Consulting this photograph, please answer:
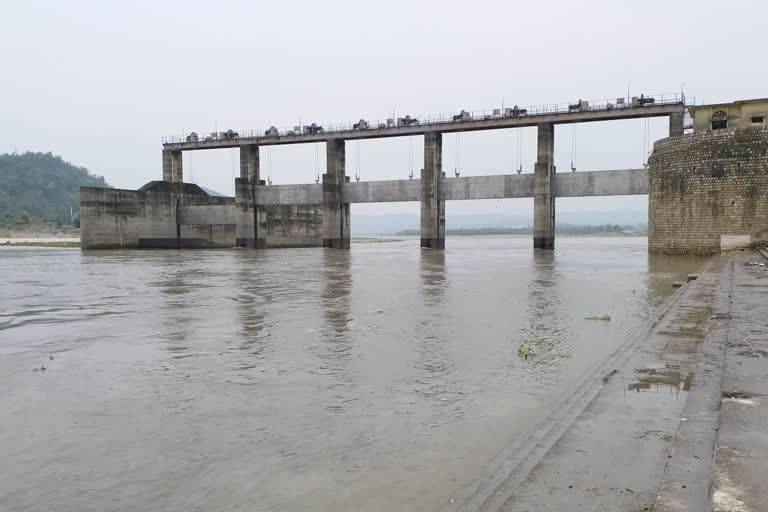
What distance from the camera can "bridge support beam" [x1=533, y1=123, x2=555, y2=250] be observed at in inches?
1773

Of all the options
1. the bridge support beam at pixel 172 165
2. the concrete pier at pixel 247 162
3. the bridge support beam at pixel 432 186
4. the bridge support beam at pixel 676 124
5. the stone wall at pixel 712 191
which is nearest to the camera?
the stone wall at pixel 712 191

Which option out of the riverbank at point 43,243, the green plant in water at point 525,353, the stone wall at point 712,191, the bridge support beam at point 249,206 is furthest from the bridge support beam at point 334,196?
the green plant in water at point 525,353

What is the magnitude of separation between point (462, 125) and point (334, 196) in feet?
44.5

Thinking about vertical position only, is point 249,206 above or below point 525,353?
above

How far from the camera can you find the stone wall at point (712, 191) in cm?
2927

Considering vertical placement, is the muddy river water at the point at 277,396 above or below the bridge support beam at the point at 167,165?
below

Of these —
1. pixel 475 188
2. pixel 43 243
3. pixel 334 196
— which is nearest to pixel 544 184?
pixel 475 188

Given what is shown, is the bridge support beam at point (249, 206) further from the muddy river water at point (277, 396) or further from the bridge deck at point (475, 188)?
the muddy river water at point (277, 396)

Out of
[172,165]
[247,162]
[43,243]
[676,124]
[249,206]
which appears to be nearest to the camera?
[676,124]

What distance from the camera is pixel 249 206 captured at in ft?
185

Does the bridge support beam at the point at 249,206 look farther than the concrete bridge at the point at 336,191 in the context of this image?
Yes

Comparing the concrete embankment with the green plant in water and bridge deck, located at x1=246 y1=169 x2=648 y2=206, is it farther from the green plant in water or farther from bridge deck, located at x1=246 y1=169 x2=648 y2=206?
bridge deck, located at x1=246 y1=169 x2=648 y2=206

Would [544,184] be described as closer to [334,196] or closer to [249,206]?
[334,196]

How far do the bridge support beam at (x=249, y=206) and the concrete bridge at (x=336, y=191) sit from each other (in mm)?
99
